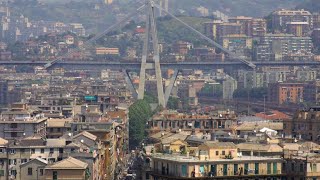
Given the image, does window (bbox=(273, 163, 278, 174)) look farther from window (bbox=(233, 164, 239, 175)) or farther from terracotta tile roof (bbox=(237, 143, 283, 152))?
terracotta tile roof (bbox=(237, 143, 283, 152))

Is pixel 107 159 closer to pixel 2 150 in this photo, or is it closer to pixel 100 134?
pixel 100 134

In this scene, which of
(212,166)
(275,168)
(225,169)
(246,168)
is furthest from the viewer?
(275,168)

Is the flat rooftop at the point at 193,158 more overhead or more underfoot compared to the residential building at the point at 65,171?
more overhead

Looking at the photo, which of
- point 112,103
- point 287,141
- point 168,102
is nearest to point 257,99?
point 168,102

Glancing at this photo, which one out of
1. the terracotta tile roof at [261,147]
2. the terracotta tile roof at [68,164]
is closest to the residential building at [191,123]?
the terracotta tile roof at [261,147]

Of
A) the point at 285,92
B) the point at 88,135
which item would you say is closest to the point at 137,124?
the point at 88,135

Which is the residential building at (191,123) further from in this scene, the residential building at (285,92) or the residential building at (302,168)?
the residential building at (285,92)

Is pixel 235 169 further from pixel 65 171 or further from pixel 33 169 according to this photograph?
pixel 33 169
